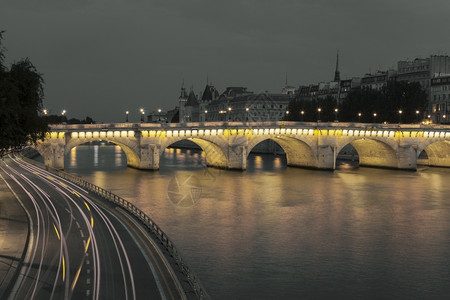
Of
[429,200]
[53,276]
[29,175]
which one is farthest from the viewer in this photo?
[29,175]

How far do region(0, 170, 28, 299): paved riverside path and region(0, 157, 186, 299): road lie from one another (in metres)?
0.35

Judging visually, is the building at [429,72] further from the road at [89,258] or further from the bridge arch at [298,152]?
the road at [89,258]

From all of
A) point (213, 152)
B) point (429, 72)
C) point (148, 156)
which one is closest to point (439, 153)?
point (429, 72)

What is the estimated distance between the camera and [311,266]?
29375 mm

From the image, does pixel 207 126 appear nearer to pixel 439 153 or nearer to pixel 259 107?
pixel 439 153

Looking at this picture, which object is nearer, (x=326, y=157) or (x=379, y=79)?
(x=326, y=157)

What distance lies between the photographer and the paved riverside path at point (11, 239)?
896 inches

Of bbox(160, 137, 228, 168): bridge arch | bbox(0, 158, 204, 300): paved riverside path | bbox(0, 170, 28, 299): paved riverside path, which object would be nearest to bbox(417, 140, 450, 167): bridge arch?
bbox(160, 137, 228, 168): bridge arch

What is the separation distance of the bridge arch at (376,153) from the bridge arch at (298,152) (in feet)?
15.1

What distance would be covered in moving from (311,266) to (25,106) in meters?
21.3

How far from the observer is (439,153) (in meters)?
103

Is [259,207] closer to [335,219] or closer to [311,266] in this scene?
[335,219]

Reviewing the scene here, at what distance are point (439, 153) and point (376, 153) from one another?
528 inches

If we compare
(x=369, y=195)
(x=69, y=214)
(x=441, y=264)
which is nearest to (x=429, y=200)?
(x=369, y=195)
